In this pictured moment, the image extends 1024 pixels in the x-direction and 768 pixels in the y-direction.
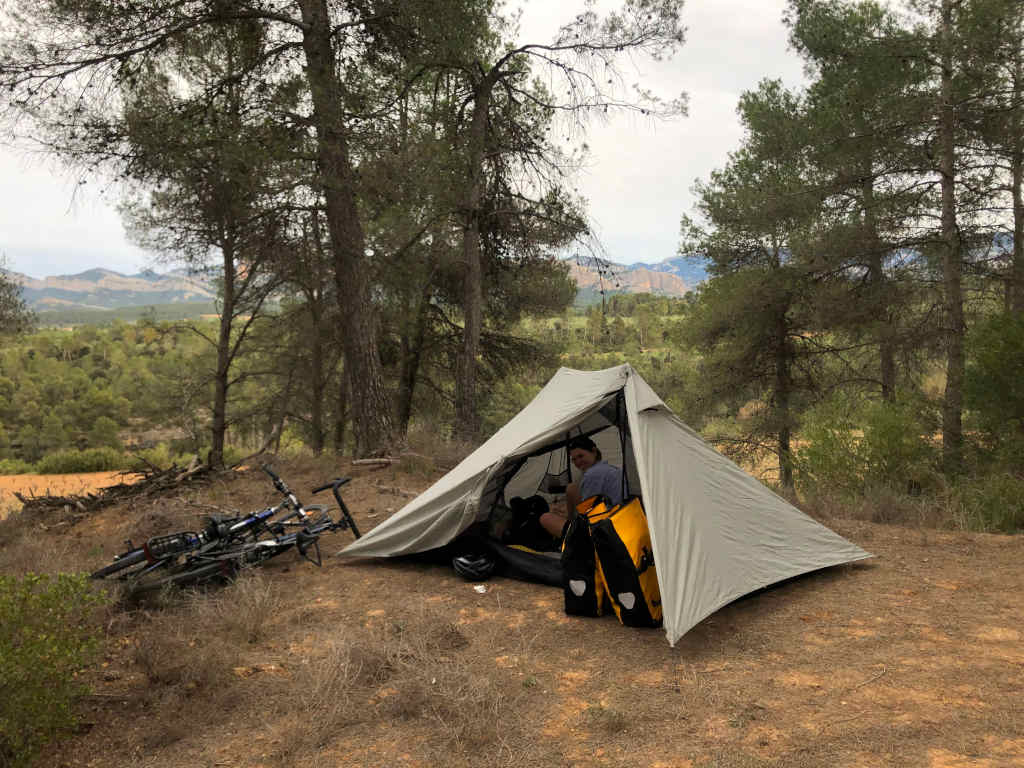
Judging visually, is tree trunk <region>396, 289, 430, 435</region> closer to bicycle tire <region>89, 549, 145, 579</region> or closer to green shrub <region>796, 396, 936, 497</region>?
green shrub <region>796, 396, 936, 497</region>

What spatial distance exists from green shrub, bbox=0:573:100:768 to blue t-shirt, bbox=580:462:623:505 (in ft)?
10.5

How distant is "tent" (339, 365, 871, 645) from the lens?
4.07 meters

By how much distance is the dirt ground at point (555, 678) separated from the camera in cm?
277

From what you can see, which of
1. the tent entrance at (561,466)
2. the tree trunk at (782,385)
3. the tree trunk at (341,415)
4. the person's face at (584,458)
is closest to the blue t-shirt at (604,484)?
the person's face at (584,458)

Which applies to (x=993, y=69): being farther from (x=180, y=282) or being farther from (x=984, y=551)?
(x=180, y=282)

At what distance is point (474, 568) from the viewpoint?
5039 millimetres

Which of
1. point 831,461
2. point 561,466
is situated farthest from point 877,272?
point 561,466

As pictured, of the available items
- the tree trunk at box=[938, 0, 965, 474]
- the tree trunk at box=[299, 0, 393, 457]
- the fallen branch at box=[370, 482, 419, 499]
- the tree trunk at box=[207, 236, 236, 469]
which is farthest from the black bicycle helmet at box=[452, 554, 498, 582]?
the tree trunk at box=[207, 236, 236, 469]

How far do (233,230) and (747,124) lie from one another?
11213 millimetres

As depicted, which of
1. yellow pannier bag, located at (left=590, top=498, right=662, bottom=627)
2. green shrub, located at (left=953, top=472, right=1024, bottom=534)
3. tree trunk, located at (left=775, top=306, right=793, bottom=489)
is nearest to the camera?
yellow pannier bag, located at (left=590, top=498, right=662, bottom=627)

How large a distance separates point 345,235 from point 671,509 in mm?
6107

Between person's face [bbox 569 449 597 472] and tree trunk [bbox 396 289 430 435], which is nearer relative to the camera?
person's face [bbox 569 449 597 472]

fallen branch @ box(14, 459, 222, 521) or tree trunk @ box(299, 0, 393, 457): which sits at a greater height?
tree trunk @ box(299, 0, 393, 457)

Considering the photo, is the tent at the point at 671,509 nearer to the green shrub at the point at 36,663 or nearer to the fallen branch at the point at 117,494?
the green shrub at the point at 36,663
